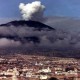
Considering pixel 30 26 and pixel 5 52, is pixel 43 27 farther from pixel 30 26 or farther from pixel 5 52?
pixel 5 52

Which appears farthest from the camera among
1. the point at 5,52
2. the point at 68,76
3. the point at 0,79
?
the point at 5,52

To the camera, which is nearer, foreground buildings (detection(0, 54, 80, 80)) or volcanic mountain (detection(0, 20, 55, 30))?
foreground buildings (detection(0, 54, 80, 80))

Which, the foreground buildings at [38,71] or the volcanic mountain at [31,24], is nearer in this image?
the foreground buildings at [38,71]

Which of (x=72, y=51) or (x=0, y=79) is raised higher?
(x=72, y=51)

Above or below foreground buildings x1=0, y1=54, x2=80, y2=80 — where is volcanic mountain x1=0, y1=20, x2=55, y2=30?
above

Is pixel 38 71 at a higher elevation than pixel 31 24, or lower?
lower

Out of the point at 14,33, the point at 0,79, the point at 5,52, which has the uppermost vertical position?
the point at 14,33

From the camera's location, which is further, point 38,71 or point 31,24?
point 31,24

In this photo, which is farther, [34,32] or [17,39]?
[34,32]

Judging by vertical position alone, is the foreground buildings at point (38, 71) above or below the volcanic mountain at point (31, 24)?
below

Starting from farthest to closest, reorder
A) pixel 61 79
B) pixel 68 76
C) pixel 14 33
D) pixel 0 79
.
→ pixel 14 33, pixel 68 76, pixel 61 79, pixel 0 79

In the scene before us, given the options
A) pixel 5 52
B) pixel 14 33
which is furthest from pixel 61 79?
pixel 14 33
